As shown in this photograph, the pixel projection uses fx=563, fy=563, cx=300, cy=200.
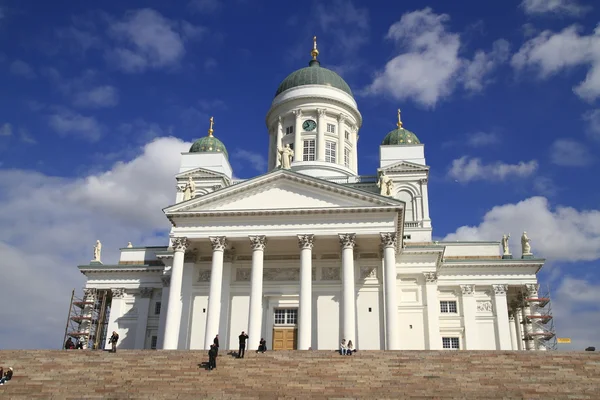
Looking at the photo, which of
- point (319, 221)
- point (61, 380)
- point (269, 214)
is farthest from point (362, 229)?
point (61, 380)

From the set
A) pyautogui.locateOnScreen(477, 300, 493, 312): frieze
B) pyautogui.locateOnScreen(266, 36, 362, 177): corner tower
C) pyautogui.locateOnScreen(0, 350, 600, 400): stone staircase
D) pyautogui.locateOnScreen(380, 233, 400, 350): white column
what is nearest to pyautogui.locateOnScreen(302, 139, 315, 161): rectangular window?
pyautogui.locateOnScreen(266, 36, 362, 177): corner tower

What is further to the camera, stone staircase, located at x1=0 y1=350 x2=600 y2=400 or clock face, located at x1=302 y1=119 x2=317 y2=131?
clock face, located at x1=302 y1=119 x2=317 y2=131

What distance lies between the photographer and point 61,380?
21094mm

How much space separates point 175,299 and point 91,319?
1362 centimetres

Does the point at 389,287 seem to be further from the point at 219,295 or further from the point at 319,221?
the point at 219,295

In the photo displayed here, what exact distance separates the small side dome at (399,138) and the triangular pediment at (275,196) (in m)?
16.0

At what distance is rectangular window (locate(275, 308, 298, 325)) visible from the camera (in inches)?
1289

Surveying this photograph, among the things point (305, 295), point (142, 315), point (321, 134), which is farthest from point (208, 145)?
point (305, 295)

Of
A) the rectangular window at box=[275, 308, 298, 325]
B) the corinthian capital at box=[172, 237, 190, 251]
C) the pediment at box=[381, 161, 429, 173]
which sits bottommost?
the rectangular window at box=[275, 308, 298, 325]

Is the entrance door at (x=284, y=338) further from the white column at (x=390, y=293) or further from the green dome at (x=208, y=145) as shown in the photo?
the green dome at (x=208, y=145)

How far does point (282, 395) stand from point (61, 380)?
864cm

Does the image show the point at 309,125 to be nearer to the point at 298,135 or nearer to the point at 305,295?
the point at 298,135

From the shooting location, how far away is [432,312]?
114 feet

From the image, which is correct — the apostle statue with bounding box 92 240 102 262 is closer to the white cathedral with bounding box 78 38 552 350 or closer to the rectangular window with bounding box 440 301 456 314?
the white cathedral with bounding box 78 38 552 350
